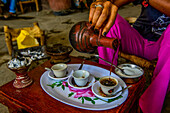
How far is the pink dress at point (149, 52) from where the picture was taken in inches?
41.8

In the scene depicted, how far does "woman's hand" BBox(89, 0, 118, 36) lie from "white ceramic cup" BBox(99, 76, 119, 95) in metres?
0.31

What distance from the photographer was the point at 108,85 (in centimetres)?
91

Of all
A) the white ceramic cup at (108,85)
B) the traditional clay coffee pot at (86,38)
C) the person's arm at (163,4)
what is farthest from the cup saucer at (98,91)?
the person's arm at (163,4)

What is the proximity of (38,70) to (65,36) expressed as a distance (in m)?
2.35

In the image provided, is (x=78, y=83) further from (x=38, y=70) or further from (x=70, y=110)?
(x=38, y=70)

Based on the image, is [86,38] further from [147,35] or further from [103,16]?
[147,35]

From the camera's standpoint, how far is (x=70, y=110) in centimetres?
79

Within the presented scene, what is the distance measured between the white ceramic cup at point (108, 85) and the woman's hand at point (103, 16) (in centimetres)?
31

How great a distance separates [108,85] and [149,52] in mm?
846

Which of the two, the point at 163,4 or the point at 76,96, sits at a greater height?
the point at 163,4

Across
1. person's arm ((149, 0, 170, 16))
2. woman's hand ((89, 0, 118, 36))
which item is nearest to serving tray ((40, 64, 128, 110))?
woman's hand ((89, 0, 118, 36))

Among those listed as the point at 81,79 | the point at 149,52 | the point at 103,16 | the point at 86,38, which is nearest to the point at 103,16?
the point at 103,16

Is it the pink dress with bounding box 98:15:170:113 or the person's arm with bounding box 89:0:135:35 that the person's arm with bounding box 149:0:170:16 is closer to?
the pink dress with bounding box 98:15:170:113

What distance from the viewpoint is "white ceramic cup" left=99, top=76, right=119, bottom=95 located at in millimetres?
856
